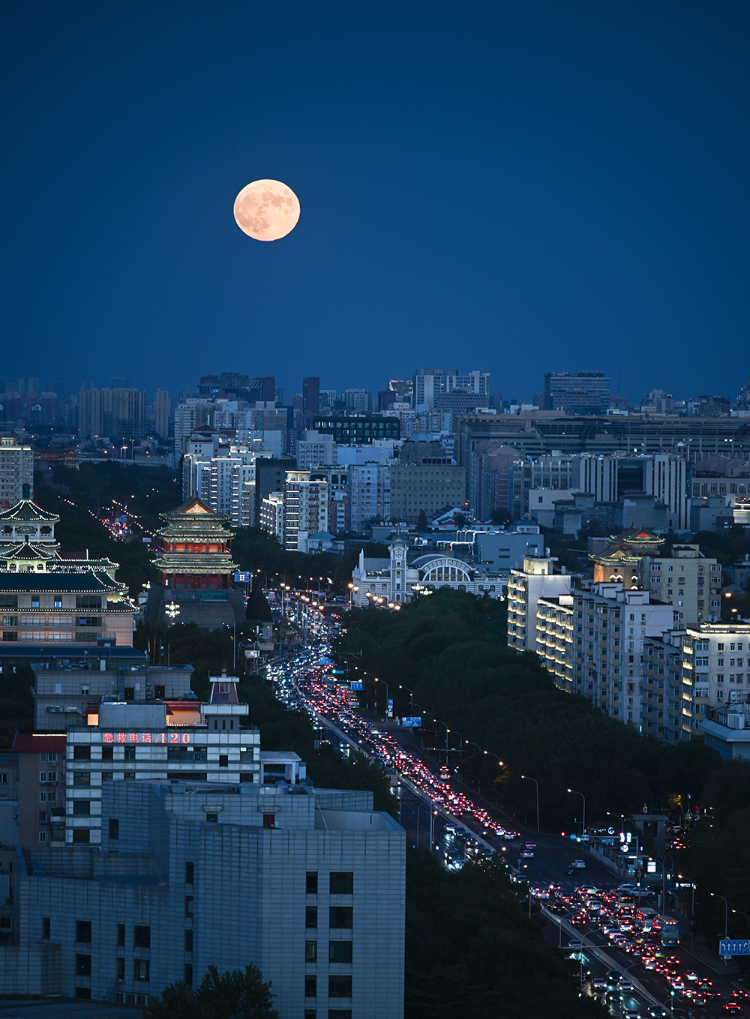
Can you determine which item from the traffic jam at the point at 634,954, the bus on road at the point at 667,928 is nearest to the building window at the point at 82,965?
the traffic jam at the point at 634,954

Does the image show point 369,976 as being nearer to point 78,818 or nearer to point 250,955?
point 250,955

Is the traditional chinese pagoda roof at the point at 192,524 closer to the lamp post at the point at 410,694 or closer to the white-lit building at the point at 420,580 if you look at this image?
→ the white-lit building at the point at 420,580

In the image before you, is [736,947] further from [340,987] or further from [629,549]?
[629,549]

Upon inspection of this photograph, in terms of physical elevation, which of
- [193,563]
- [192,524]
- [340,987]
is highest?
[192,524]

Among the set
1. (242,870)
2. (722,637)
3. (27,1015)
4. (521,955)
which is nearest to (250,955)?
(242,870)

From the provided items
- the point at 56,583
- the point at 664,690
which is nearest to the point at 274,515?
the point at 56,583

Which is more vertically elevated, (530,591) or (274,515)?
(274,515)

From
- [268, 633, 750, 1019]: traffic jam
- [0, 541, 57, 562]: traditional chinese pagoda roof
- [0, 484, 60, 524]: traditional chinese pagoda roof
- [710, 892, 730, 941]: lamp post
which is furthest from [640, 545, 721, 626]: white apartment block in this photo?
[710, 892, 730, 941]: lamp post

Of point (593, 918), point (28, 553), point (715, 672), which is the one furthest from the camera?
point (28, 553)
